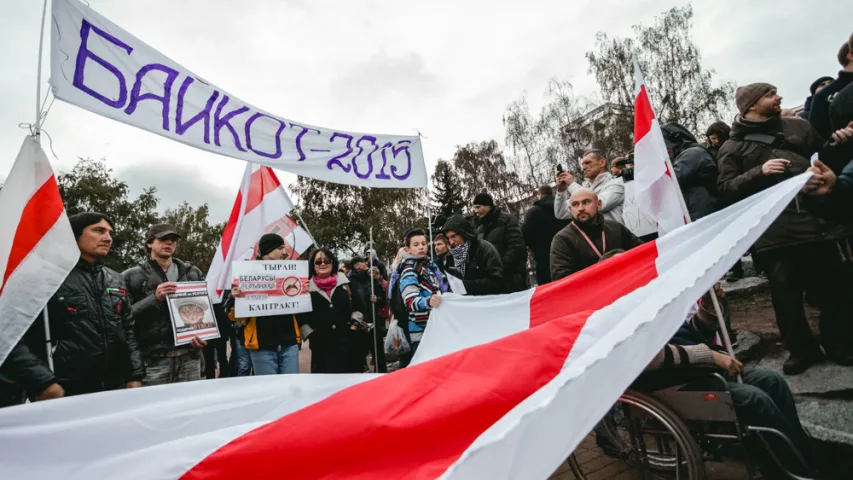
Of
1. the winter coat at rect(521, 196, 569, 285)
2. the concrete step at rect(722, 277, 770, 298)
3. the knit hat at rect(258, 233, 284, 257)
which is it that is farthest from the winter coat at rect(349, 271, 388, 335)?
the concrete step at rect(722, 277, 770, 298)

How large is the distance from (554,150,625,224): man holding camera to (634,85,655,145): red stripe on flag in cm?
121

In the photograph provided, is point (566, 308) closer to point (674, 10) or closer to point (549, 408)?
point (549, 408)

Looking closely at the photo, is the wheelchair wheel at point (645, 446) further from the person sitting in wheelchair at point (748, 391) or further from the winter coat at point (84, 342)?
the winter coat at point (84, 342)

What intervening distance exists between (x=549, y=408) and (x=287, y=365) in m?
3.52

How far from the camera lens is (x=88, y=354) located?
285 cm

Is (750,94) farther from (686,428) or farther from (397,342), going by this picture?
(397,342)

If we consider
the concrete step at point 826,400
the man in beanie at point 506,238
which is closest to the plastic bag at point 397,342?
the man in beanie at point 506,238

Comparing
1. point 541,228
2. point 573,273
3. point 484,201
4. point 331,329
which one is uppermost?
point 484,201

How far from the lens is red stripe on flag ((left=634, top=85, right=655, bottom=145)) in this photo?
10.2 ft

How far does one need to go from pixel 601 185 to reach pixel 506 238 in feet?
4.24

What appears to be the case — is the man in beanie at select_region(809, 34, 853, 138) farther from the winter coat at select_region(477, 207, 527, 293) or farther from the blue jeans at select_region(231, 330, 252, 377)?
the blue jeans at select_region(231, 330, 252, 377)

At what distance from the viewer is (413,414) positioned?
58.4 inches

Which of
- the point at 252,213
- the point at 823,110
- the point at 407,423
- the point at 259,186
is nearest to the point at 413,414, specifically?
the point at 407,423

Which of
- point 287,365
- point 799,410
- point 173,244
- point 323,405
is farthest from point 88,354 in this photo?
point 799,410
